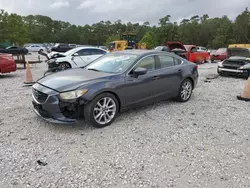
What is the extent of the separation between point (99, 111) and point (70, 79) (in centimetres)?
83

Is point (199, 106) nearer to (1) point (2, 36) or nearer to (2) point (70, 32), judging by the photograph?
(1) point (2, 36)

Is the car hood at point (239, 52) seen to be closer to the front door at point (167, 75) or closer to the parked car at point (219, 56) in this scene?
the front door at point (167, 75)

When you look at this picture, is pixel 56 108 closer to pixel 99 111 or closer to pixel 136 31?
pixel 99 111

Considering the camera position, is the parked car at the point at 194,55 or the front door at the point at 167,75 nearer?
the front door at the point at 167,75

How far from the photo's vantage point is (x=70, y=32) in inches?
3145

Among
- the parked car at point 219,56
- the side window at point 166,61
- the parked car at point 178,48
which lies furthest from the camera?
the parked car at point 219,56

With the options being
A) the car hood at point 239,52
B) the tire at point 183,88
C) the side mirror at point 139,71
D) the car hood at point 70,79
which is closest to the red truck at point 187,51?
the car hood at point 239,52

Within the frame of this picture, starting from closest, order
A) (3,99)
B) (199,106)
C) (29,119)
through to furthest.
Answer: (29,119), (199,106), (3,99)

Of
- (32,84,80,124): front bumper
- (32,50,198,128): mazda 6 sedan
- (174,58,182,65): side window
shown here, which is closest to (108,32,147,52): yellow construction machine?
(174,58,182,65): side window

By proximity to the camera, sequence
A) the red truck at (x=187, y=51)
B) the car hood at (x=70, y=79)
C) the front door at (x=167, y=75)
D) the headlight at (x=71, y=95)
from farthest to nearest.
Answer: the red truck at (x=187, y=51)
the front door at (x=167, y=75)
the car hood at (x=70, y=79)
the headlight at (x=71, y=95)

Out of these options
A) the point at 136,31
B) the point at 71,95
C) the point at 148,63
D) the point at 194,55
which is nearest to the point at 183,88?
the point at 148,63

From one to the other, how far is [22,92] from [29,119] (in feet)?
9.42

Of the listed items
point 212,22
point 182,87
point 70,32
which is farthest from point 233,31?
point 182,87

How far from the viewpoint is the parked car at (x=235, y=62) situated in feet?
31.3
